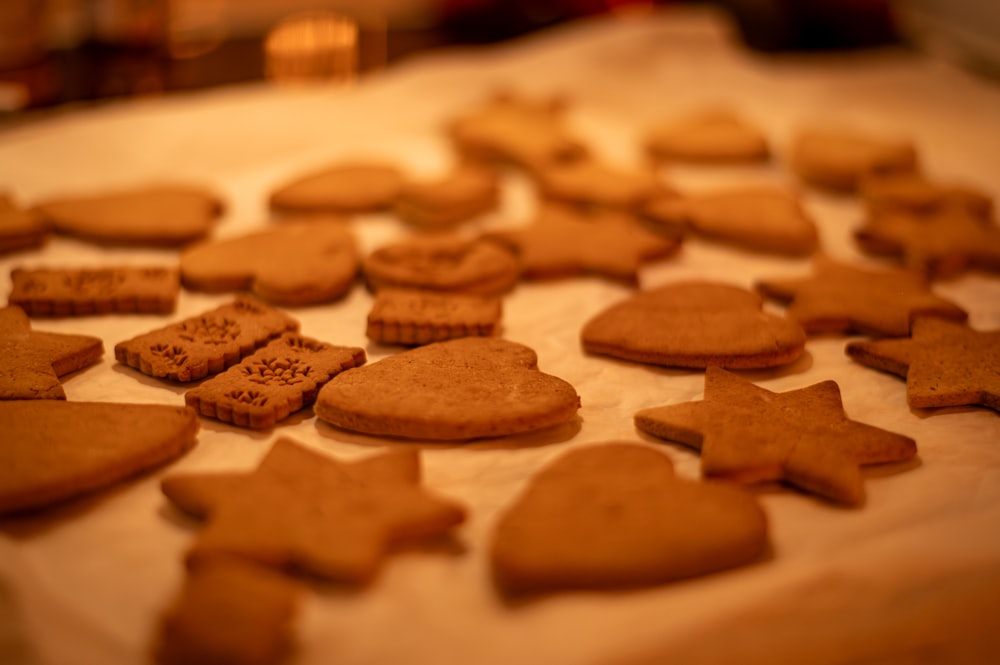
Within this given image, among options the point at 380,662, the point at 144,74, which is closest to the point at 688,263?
the point at 380,662

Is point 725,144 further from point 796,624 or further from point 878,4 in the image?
point 796,624

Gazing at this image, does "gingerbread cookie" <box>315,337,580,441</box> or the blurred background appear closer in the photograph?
Result: "gingerbread cookie" <box>315,337,580,441</box>

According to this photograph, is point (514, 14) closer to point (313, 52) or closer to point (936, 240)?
point (313, 52)

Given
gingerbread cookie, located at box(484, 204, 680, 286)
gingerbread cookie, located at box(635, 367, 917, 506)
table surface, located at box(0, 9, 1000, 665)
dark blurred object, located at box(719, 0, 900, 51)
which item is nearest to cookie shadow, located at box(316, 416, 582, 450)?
table surface, located at box(0, 9, 1000, 665)

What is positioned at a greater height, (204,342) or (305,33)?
(305,33)

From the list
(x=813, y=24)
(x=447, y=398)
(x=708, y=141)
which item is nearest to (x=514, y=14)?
(x=813, y=24)

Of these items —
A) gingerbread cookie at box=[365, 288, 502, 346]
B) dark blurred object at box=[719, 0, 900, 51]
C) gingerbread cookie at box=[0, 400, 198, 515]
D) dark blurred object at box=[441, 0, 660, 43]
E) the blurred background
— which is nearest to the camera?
gingerbread cookie at box=[0, 400, 198, 515]

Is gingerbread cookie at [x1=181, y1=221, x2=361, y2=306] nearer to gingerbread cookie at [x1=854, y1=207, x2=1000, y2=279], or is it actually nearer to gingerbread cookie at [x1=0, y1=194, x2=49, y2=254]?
gingerbread cookie at [x1=0, y1=194, x2=49, y2=254]
